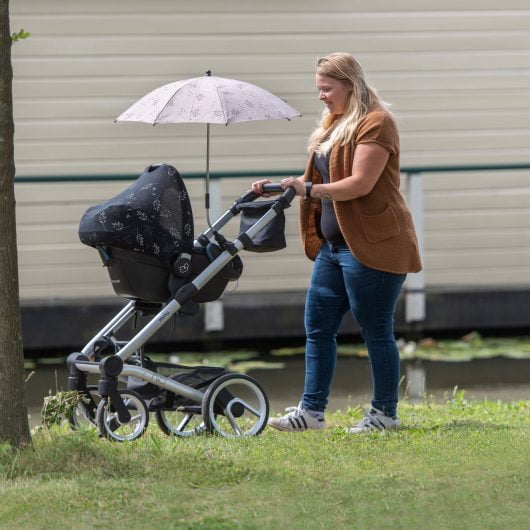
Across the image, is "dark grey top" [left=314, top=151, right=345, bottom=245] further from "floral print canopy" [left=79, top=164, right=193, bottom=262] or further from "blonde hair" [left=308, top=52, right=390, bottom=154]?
"floral print canopy" [left=79, top=164, right=193, bottom=262]

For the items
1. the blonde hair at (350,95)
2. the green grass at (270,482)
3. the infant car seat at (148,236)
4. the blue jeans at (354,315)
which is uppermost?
the blonde hair at (350,95)

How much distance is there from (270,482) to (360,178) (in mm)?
1629

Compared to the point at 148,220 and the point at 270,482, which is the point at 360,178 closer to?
the point at 148,220

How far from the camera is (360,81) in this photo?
646 cm

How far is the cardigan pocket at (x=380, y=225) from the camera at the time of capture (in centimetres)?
641

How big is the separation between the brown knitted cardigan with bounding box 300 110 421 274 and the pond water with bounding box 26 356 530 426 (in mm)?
2035

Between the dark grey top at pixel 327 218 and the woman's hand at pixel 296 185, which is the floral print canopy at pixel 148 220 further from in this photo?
the dark grey top at pixel 327 218

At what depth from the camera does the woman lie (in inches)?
251

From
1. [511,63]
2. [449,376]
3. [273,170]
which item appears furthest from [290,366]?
[511,63]

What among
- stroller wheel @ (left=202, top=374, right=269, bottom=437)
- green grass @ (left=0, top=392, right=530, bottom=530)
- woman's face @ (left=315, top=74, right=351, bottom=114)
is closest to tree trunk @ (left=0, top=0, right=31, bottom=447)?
green grass @ (left=0, top=392, right=530, bottom=530)

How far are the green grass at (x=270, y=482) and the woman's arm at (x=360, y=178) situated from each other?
1050 mm

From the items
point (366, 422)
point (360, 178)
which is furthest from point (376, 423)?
point (360, 178)

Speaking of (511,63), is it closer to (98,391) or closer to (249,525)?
(98,391)

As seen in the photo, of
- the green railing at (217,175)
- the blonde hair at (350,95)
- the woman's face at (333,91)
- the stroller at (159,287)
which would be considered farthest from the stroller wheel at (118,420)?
the green railing at (217,175)
